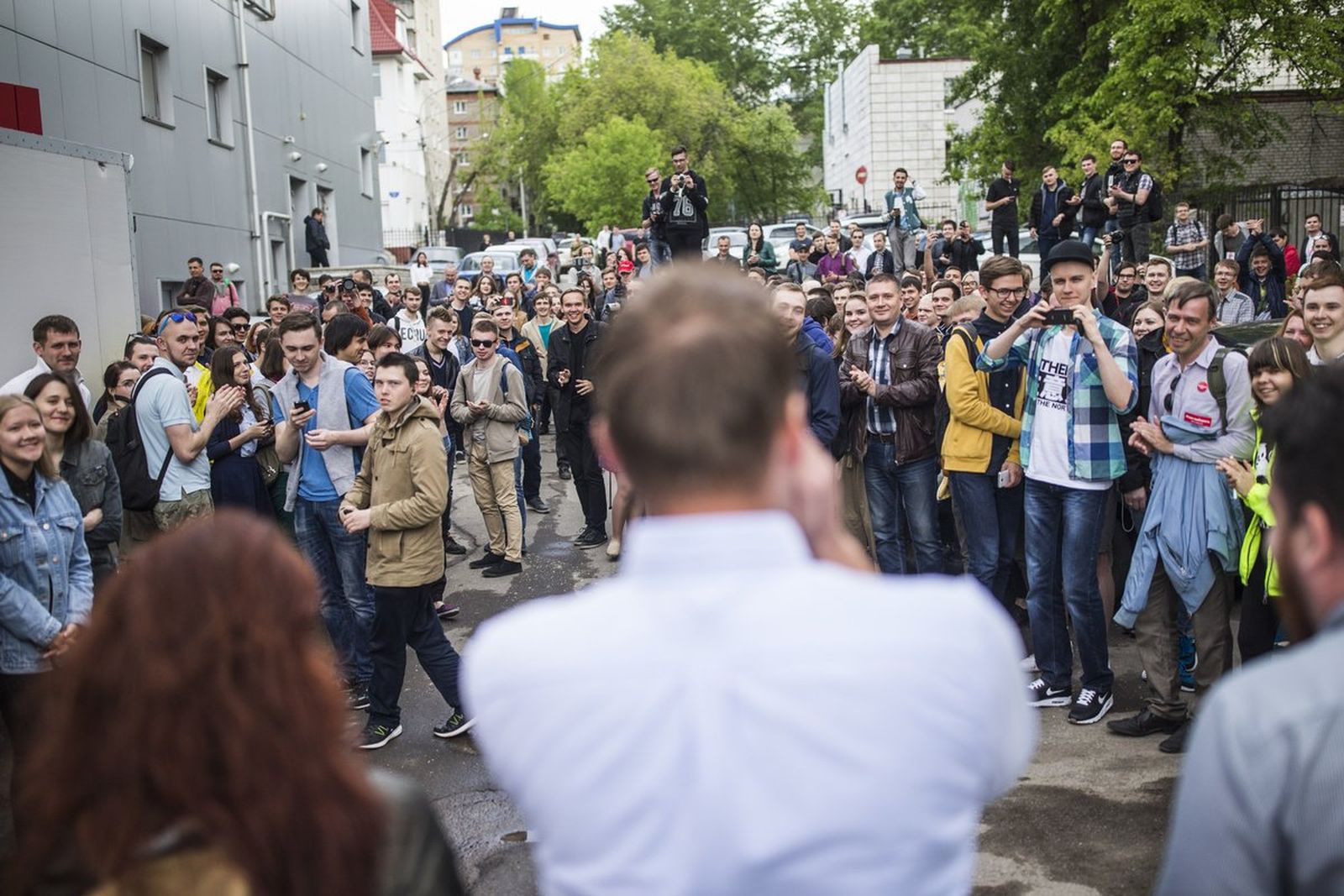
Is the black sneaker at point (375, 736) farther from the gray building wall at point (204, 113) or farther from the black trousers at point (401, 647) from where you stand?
the gray building wall at point (204, 113)

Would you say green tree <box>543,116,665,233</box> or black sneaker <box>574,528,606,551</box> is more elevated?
green tree <box>543,116,665,233</box>

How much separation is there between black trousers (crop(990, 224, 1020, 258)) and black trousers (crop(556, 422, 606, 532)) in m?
11.6

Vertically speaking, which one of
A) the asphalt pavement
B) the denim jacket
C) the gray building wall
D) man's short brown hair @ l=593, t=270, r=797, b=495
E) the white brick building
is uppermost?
the white brick building

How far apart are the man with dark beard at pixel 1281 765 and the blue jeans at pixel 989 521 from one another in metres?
5.29

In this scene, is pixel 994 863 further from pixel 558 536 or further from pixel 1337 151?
pixel 1337 151

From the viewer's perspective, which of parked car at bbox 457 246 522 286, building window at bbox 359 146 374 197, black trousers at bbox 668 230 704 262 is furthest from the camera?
building window at bbox 359 146 374 197

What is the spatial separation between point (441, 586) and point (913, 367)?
3.11 m

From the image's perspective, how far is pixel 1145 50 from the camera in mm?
23906

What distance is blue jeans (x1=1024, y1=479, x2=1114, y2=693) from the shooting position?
19.9ft

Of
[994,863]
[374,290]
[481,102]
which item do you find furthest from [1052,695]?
[481,102]

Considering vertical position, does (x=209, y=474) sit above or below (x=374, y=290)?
below

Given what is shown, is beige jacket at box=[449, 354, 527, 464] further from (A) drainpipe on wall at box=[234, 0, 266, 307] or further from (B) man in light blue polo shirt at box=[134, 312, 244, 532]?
(A) drainpipe on wall at box=[234, 0, 266, 307]

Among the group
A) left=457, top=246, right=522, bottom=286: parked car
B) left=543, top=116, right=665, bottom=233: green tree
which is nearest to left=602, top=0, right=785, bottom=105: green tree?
left=543, top=116, right=665, bottom=233: green tree

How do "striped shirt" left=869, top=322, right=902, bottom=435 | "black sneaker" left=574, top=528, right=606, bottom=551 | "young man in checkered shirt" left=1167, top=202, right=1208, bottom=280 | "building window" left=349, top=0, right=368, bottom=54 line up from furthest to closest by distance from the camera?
"building window" left=349, top=0, right=368, bottom=54
"young man in checkered shirt" left=1167, top=202, right=1208, bottom=280
"black sneaker" left=574, top=528, right=606, bottom=551
"striped shirt" left=869, top=322, right=902, bottom=435
